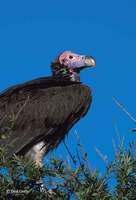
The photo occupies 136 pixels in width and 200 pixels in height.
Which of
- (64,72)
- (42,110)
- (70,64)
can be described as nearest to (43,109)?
(42,110)

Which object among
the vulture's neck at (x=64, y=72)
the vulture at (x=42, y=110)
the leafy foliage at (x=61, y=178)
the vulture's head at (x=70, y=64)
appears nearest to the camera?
the leafy foliage at (x=61, y=178)

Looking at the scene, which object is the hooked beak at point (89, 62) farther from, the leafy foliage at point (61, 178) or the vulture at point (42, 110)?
the leafy foliage at point (61, 178)

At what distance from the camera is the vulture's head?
920 centimetres

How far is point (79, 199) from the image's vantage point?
4.12 metres

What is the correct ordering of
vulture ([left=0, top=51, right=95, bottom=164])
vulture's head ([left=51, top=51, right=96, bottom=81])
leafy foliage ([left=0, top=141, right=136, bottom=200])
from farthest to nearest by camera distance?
vulture's head ([left=51, top=51, right=96, bottom=81]) → vulture ([left=0, top=51, right=95, bottom=164]) → leafy foliage ([left=0, top=141, right=136, bottom=200])

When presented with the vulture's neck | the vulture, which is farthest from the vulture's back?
the vulture's neck

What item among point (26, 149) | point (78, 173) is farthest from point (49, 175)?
point (26, 149)

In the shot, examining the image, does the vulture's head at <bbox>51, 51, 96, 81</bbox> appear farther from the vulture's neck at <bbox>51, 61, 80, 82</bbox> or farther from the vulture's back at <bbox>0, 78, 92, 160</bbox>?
the vulture's back at <bbox>0, 78, 92, 160</bbox>

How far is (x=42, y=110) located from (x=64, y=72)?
1715 millimetres

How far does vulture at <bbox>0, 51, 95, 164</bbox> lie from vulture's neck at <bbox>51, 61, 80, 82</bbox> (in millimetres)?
726

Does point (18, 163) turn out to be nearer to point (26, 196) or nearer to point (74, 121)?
point (26, 196)

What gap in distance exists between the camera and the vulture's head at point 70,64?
9.20 metres

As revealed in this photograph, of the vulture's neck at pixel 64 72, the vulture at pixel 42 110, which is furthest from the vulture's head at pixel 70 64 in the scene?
the vulture at pixel 42 110

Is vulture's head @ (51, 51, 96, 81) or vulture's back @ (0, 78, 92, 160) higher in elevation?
vulture's head @ (51, 51, 96, 81)
